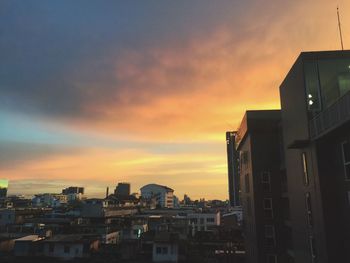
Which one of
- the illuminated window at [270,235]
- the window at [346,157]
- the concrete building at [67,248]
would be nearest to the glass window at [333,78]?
the window at [346,157]

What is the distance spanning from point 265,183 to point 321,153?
1865cm

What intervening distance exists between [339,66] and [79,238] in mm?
44435

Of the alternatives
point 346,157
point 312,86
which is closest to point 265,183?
point 312,86

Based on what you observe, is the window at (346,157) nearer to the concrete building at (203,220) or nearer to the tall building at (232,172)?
the concrete building at (203,220)

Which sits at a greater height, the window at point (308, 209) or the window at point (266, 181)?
the window at point (266, 181)

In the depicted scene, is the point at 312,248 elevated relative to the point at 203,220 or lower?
elevated

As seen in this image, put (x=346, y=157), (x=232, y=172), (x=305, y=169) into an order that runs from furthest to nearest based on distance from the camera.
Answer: (x=232, y=172), (x=305, y=169), (x=346, y=157)

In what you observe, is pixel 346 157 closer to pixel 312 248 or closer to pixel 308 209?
pixel 308 209

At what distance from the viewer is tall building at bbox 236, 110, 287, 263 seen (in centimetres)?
3416

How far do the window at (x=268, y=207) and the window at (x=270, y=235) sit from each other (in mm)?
1239

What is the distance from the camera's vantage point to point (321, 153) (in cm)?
1764

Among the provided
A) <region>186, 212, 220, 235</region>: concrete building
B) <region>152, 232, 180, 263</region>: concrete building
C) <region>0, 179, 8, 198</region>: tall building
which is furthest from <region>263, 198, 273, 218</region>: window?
<region>0, 179, 8, 198</region>: tall building

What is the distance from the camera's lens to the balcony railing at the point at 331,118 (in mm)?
14280

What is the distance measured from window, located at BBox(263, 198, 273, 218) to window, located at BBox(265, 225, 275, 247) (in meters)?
1.24
